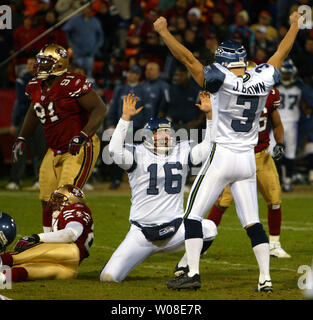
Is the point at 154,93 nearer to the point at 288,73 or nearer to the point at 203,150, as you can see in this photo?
the point at 288,73

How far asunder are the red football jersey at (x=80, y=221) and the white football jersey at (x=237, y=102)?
1280 mm

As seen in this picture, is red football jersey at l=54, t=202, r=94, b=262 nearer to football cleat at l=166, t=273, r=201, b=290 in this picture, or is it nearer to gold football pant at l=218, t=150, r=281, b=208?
football cleat at l=166, t=273, r=201, b=290

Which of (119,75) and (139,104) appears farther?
(119,75)

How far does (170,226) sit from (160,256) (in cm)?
152

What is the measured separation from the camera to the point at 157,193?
6895mm

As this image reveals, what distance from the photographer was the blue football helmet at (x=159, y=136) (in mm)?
6855

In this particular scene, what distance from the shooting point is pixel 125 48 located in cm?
1631

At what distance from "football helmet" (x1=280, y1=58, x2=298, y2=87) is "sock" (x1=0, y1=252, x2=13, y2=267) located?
689 centimetres

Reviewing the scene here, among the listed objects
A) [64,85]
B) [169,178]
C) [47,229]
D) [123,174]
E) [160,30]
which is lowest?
[123,174]

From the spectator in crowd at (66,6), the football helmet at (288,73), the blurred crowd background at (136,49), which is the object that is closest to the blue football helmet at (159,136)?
the blurred crowd background at (136,49)

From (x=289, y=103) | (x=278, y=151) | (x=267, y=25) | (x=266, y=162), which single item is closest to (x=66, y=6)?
(x=267, y=25)

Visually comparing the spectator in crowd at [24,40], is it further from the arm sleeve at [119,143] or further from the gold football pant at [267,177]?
the arm sleeve at [119,143]

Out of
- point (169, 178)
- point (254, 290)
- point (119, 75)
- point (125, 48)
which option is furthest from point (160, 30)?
point (125, 48)

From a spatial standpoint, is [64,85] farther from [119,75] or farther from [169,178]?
[119,75]
